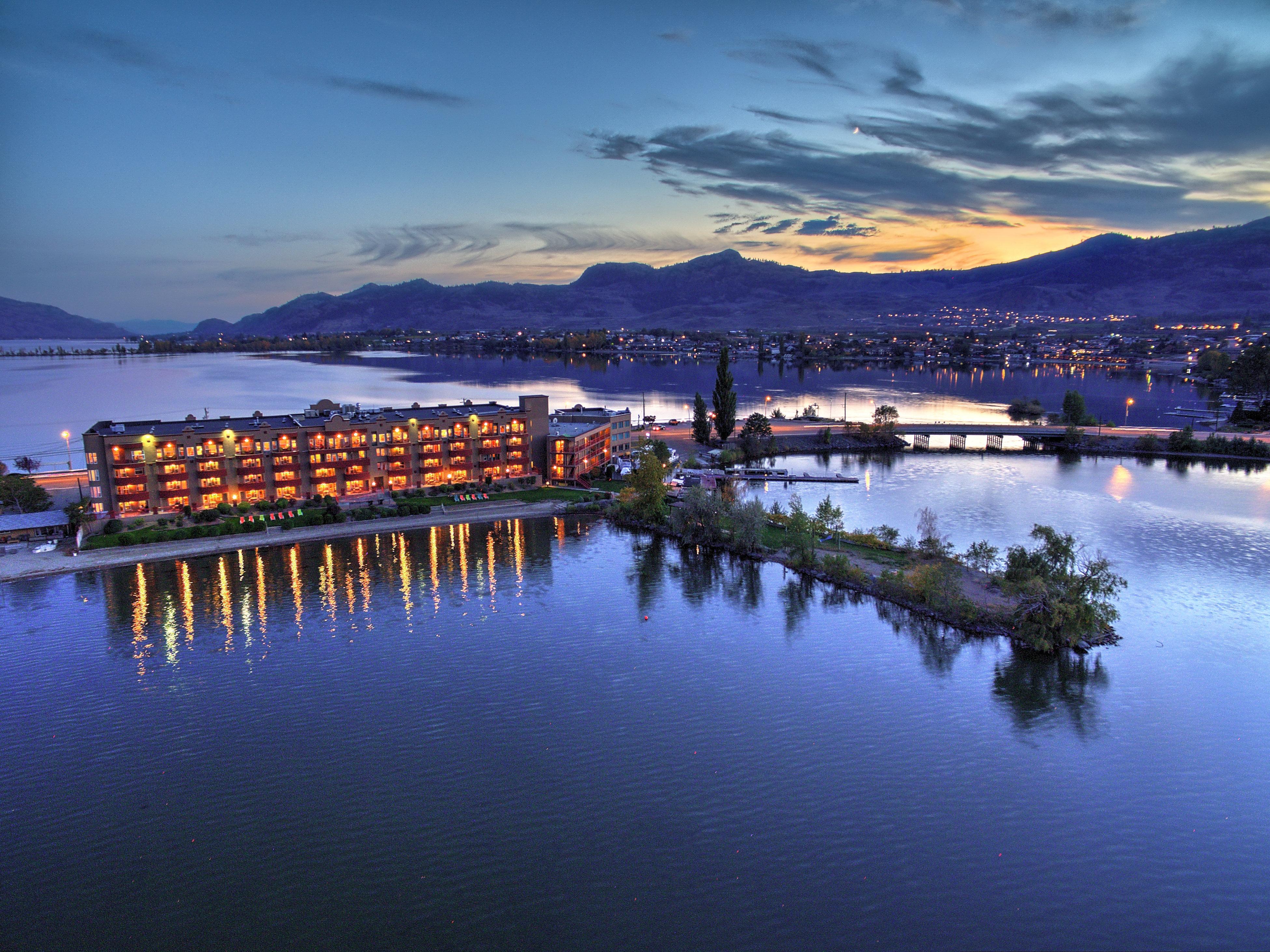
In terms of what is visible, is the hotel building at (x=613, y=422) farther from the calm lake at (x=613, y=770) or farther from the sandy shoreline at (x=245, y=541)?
the calm lake at (x=613, y=770)

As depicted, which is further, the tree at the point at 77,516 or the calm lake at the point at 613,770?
the tree at the point at 77,516

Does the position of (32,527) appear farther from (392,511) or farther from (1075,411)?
(1075,411)

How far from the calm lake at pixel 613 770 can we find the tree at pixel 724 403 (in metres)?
32.0

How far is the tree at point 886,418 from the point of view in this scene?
68000 mm

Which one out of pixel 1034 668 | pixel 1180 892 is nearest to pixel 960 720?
pixel 1034 668

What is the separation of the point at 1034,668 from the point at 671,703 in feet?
39.7

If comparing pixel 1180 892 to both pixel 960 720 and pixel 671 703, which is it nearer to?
pixel 960 720

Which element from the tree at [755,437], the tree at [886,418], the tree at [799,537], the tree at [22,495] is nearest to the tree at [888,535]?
the tree at [799,537]

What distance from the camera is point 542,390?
379 feet

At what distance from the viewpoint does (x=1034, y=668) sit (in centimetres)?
2412

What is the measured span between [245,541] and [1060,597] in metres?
35.9

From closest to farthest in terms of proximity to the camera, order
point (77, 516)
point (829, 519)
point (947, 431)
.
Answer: point (829, 519) < point (77, 516) < point (947, 431)

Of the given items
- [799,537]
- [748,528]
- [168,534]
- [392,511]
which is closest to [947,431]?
[799,537]

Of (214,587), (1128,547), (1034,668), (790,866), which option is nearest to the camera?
(790,866)
